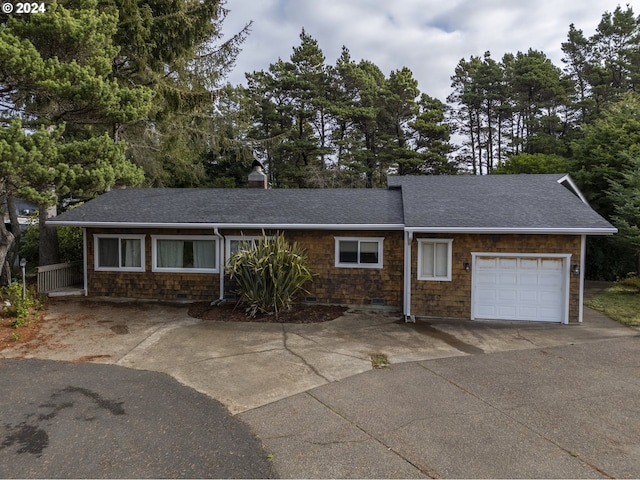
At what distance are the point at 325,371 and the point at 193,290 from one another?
248 inches

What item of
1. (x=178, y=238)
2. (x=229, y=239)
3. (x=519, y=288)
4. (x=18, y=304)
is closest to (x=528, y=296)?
(x=519, y=288)

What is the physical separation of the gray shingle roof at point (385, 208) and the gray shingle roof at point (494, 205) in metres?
0.02

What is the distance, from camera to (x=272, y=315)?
9.43 metres

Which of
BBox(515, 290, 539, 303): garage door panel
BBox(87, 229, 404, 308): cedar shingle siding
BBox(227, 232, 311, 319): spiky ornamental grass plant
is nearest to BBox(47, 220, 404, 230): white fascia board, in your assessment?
BBox(87, 229, 404, 308): cedar shingle siding

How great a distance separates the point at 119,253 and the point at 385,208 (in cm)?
761

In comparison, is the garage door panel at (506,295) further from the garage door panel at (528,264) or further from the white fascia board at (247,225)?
the white fascia board at (247,225)

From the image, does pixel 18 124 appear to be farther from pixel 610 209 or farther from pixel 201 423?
pixel 610 209

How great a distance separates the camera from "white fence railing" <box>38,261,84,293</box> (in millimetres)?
11227

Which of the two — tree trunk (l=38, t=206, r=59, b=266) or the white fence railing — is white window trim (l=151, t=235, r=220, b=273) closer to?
the white fence railing

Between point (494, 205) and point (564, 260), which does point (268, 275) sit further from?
point (564, 260)

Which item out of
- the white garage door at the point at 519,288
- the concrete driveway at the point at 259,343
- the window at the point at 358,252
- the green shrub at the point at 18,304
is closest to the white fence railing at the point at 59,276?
the green shrub at the point at 18,304

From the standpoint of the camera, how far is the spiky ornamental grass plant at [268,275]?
923 cm

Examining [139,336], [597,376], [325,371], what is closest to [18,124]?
[139,336]

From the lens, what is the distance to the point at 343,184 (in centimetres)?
2761
